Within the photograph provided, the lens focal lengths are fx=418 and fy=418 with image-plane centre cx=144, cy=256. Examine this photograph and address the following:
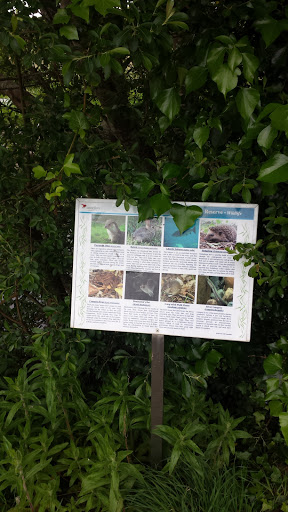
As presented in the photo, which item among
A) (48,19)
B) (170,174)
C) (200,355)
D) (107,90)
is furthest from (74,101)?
(200,355)

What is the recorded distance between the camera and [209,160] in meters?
1.75

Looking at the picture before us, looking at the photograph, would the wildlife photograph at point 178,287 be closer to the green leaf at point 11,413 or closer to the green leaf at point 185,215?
the green leaf at point 185,215

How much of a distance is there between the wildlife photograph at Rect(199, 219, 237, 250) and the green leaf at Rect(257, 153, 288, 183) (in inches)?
24.0

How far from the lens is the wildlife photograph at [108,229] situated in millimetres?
1923

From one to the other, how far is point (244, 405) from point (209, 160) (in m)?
1.52

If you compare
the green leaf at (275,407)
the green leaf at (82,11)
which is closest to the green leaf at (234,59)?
the green leaf at (82,11)

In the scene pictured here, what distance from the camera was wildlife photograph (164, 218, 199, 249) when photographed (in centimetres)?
186

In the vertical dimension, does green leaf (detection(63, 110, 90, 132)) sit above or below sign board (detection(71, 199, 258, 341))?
above

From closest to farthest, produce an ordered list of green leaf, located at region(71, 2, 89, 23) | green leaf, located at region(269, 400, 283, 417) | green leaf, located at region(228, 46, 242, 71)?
green leaf, located at region(71, 2, 89, 23)
green leaf, located at region(228, 46, 242, 71)
green leaf, located at region(269, 400, 283, 417)

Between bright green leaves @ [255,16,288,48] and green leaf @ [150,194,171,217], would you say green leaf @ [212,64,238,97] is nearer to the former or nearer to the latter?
bright green leaves @ [255,16,288,48]

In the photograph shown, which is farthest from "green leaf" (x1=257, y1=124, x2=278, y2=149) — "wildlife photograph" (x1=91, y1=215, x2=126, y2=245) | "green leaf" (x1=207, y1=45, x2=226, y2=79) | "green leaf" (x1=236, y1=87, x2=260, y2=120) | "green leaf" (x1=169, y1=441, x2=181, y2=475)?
"green leaf" (x1=169, y1=441, x2=181, y2=475)

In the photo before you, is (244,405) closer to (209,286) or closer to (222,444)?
(222,444)

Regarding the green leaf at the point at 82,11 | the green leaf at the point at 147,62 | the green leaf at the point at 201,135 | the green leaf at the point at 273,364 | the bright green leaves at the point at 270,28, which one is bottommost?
the green leaf at the point at 273,364

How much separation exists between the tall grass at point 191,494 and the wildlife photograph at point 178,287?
0.76 meters
